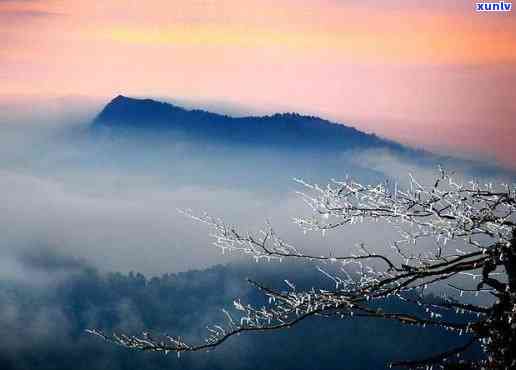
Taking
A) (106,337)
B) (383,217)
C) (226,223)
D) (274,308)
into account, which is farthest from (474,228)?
(106,337)

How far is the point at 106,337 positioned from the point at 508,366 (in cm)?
346

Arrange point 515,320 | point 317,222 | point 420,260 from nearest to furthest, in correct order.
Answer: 1. point 515,320
2. point 420,260
3. point 317,222

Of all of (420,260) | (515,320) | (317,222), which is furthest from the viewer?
(317,222)

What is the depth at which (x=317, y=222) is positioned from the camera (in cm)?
598

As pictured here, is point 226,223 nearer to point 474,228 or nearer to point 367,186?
point 367,186

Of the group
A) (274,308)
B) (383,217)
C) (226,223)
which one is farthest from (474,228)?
(226,223)

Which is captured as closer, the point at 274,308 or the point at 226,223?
the point at 274,308

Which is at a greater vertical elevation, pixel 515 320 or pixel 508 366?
pixel 515 320

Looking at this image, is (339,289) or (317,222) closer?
(339,289)

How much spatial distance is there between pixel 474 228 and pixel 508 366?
1116 millimetres

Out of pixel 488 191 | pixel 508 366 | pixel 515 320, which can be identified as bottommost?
pixel 508 366

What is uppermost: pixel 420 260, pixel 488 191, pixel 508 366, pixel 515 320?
pixel 488 191

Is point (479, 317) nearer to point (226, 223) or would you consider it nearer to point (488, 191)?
point (488, 191)

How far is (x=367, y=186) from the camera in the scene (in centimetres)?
573
